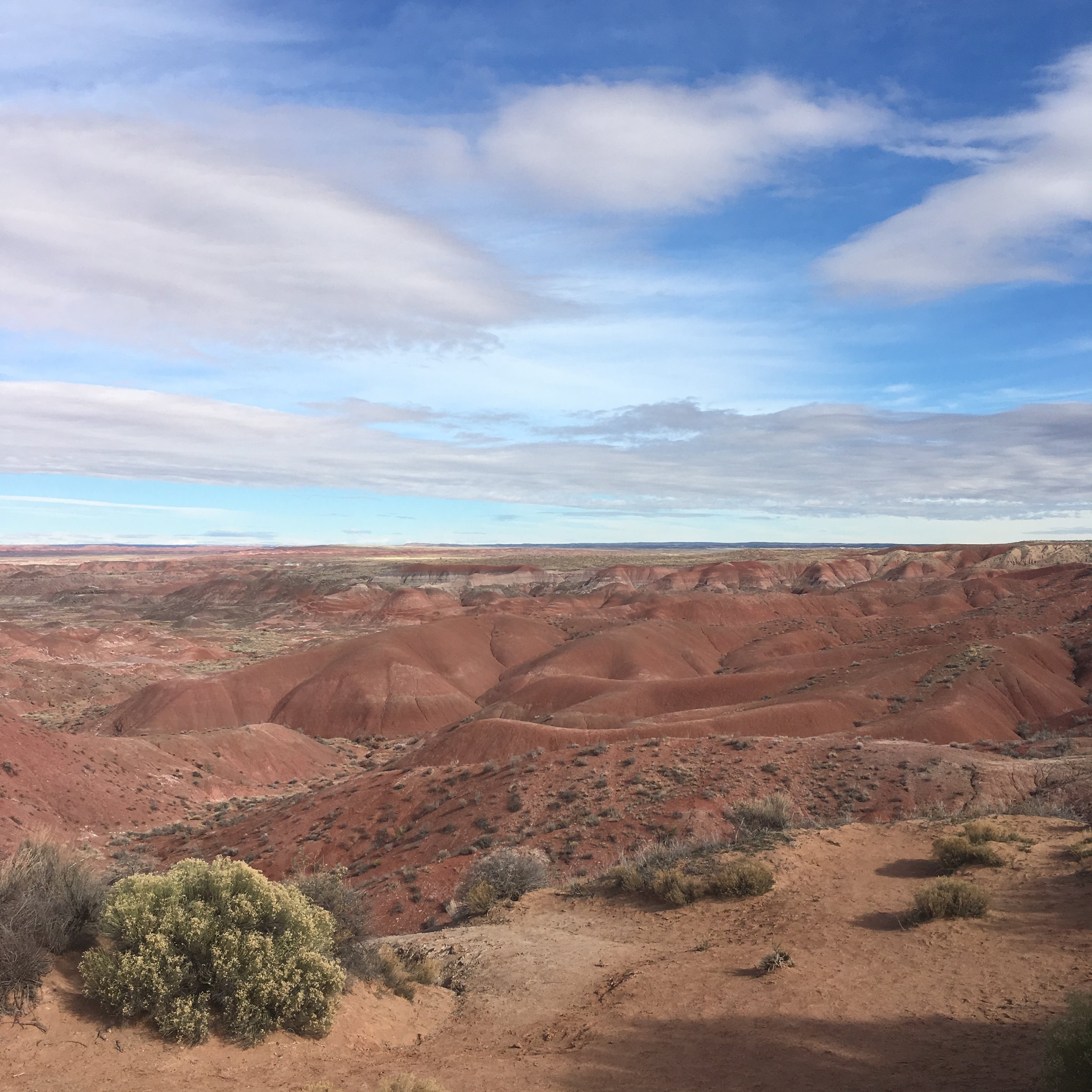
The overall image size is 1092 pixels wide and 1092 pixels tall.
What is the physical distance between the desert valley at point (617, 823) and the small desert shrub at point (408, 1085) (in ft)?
2.20

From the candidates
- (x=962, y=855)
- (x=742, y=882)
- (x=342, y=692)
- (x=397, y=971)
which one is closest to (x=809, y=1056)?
(x=742, y=882)

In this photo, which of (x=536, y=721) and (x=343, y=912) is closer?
(x=343, y=912)

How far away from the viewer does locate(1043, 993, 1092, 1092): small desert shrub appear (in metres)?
5.56

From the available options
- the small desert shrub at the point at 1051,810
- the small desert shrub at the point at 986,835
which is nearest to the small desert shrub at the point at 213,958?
the small desert shrub at the point at 986,835

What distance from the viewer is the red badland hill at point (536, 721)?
21.7 m

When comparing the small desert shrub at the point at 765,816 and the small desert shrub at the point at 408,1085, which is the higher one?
the small desert shrub at the point at 408,1085

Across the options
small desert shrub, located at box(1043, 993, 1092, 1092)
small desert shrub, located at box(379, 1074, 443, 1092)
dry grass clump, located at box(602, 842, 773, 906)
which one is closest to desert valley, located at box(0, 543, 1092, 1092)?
dry grass clump, located at box(602, 842, 773, 906)

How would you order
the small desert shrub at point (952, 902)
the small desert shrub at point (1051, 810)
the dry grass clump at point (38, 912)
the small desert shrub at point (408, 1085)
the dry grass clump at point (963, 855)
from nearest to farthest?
the small desert shrub at point (408, 1085) → the dry grass clump at point (38, 912) → the small desert shrub at point (952, 902) → the dry grass clump at point (963, 855) → the small desert shrub at point (1051, 810)

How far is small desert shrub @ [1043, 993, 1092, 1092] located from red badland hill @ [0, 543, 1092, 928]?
13175 millimetres

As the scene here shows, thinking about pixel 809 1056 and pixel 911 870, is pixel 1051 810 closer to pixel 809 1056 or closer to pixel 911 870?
pixel 911 870

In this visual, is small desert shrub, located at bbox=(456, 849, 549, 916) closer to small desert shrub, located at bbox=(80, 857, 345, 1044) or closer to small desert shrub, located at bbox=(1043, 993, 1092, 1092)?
small desert shrub, located at bbox=(80, 857, 345, 1044)

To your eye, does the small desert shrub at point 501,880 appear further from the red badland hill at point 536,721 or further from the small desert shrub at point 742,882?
the small desert shrub at point 742,882

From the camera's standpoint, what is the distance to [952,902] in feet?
33.7

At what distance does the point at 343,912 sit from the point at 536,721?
3381 cm
